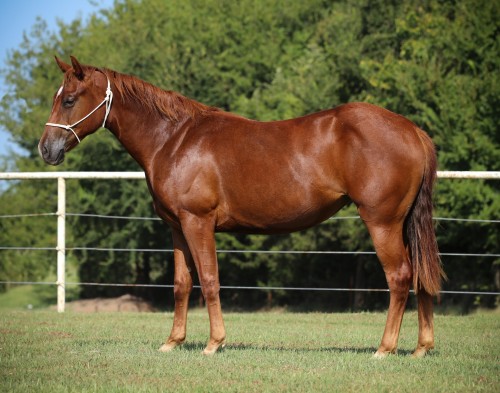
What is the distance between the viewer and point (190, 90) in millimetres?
26859

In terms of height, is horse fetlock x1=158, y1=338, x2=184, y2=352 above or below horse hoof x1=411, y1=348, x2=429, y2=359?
below

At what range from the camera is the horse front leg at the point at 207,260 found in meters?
6.63

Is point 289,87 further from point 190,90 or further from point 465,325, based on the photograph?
point 465,325

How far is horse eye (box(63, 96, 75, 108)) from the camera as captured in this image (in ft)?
22.7

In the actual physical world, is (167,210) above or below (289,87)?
above

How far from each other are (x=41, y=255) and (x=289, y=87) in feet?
39.8

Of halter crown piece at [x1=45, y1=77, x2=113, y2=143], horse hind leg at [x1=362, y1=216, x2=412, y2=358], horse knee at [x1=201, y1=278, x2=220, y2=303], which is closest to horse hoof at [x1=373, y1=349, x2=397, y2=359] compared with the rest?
horse hind leg at [x1=362, y1=216, x2=412, y2=358]

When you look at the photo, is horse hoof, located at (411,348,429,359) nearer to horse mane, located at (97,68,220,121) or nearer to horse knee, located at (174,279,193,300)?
horse knee, located at (174,279,193,300)

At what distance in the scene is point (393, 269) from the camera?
21.0 ft

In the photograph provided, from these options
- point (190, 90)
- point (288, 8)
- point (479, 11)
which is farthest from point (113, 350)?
point (288, 8)

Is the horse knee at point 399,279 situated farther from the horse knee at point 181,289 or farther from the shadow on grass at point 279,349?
the horse knee at point 181,289

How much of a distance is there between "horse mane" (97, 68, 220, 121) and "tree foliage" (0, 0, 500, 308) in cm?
1210

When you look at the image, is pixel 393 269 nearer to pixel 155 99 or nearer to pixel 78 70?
pixel 155 99

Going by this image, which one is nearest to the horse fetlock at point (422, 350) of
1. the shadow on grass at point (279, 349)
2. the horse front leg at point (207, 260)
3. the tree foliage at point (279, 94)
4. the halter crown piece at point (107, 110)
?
the shadow on grass at point (279, 349)
